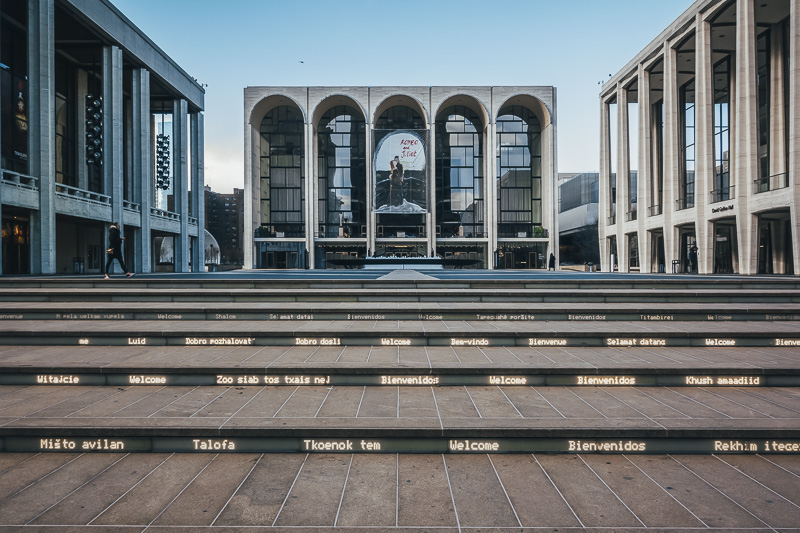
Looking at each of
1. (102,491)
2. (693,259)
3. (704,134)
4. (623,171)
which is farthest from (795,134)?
(102,491)

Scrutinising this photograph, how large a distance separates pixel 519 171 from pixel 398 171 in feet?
54.5

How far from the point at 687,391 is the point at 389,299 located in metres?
5.67

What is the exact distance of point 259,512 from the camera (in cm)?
270

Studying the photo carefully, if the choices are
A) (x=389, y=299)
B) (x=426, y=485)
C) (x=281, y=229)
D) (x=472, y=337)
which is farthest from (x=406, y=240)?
(x=426, y=485)

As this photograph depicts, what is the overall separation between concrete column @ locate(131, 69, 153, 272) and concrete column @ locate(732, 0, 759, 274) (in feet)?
115

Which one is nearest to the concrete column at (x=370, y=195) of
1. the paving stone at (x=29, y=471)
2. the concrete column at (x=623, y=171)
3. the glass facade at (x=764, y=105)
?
the concrete column at (x=623, y=171)

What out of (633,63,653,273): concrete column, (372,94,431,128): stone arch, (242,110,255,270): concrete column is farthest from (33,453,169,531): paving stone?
(372,94,431,128): stone arch

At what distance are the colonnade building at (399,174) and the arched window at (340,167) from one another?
13cm

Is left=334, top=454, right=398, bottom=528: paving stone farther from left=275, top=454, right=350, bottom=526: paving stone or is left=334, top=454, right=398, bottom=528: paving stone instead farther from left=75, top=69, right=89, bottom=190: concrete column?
left=75, top=69, right=89, bottom=190: concrete column

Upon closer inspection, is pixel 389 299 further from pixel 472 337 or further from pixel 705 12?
pixel 705 12

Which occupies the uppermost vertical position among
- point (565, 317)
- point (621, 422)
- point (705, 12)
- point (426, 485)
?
point (705, 12)

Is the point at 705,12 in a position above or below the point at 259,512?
above

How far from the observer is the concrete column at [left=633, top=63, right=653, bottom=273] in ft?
105

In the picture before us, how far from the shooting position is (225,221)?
138 metres
